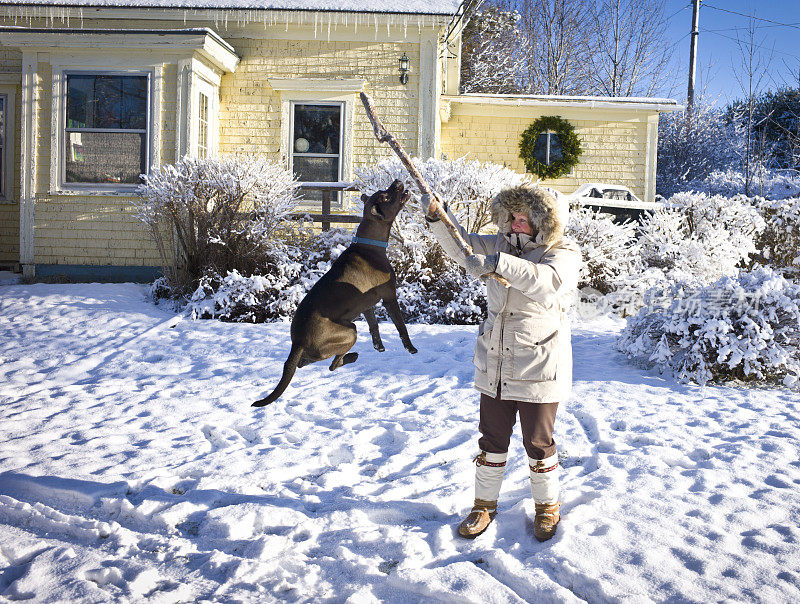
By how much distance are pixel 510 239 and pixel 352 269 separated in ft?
3.65

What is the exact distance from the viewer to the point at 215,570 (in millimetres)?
2809

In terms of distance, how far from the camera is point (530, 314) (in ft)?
9.31

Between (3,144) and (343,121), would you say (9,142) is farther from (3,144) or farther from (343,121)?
(343,121)

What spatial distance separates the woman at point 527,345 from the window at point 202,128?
8.54 metres

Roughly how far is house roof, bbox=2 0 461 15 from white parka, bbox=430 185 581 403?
872 centimetres

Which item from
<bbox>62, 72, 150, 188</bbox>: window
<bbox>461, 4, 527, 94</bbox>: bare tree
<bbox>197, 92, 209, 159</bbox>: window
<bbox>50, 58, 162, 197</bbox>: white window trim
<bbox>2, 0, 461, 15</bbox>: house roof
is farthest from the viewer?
<bbox>461, 4, 527, 94</bbox>: bare tree

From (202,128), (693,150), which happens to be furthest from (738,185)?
(202,128)

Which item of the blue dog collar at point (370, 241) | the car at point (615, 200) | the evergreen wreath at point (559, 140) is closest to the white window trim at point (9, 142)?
the evergreen wreath at point (559, 140)

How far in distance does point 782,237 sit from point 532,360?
6.35 meters

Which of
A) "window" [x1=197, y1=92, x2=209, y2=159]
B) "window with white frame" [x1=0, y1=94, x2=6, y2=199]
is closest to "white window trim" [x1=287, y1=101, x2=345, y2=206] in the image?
"window" [x1=197, y1=92, x2=209, y2=159]

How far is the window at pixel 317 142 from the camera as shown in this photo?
1119 centimetres

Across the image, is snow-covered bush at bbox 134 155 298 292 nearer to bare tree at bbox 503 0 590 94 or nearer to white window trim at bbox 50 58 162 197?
white window trim at bbox 50 58 162 197

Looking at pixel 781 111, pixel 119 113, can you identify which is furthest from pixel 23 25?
pixel 781 111

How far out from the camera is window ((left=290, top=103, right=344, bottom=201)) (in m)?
11.2
